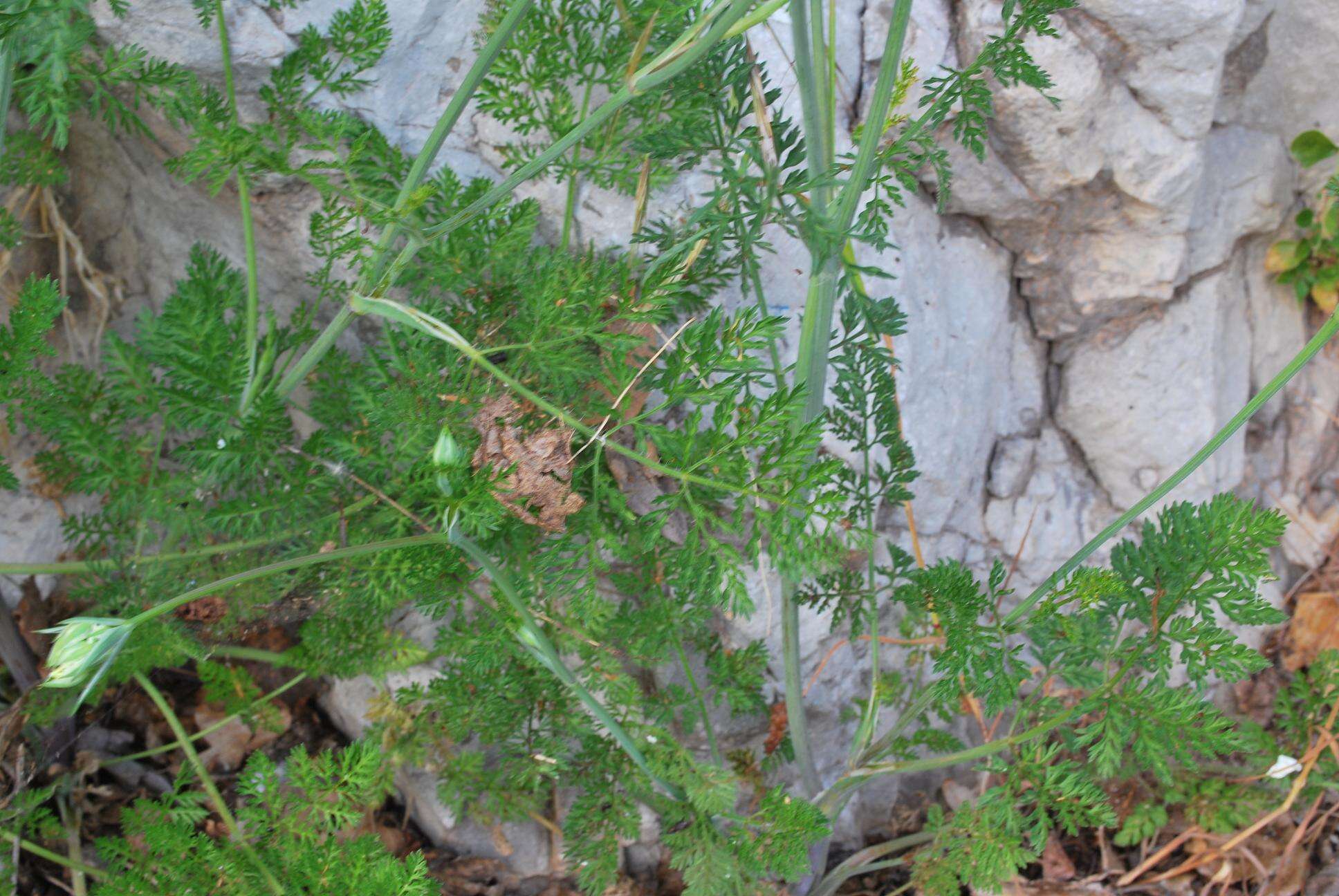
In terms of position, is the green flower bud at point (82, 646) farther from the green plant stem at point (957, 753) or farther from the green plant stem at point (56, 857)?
the green plant stem at point (957, 753)

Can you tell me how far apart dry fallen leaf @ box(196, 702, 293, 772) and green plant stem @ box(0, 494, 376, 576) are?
0.59m

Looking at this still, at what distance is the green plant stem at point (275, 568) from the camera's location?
4.14 feet

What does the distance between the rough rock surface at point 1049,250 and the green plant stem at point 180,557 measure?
1.83ft

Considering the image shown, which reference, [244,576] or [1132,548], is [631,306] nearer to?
[244,576]

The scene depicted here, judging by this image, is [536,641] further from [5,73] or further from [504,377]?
[5,73]

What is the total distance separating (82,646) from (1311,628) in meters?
2.73

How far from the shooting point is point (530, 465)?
5.17 feet

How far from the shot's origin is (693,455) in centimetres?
153

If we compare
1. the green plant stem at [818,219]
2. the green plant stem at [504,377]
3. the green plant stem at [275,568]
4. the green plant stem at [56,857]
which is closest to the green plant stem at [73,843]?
the green plant stem at [56,857]

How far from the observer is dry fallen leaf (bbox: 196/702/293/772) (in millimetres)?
2318

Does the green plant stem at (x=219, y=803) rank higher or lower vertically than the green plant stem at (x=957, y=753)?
lower

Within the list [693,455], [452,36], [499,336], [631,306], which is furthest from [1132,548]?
[452,36]

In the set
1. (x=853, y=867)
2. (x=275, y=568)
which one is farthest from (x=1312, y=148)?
(x=275, y=568)

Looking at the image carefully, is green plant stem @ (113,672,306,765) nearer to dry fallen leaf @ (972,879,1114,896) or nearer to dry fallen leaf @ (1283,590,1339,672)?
dry fallen leaf @ (972,879,1114,896)
